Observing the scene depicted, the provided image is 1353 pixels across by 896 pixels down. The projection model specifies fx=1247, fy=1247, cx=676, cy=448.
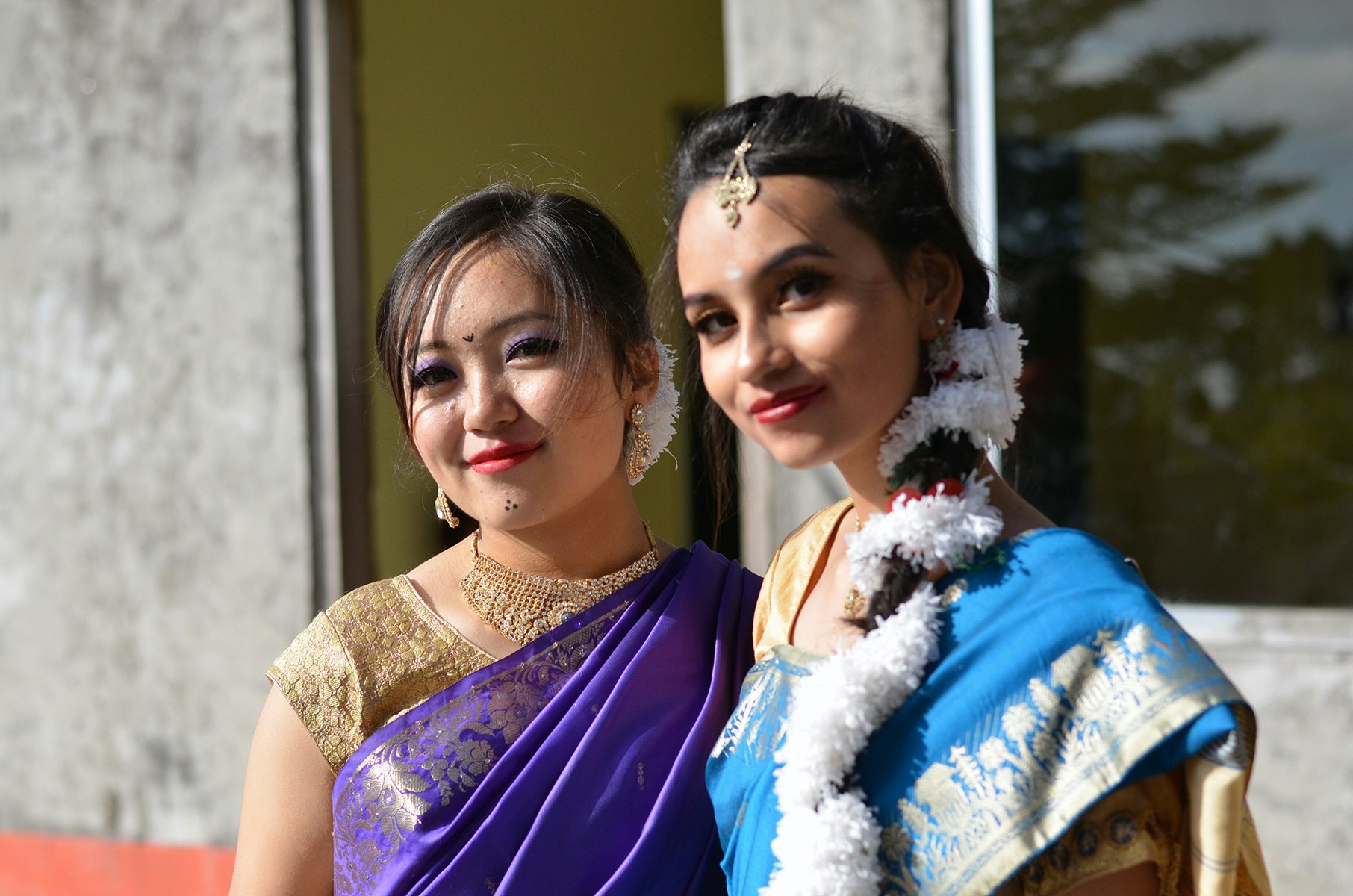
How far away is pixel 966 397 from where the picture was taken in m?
1.46

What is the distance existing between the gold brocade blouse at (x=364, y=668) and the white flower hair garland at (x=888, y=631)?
0.56 m

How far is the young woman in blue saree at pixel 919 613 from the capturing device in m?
1.32

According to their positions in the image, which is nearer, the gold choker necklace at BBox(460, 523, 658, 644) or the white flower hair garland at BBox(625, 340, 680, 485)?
the gold choker necklace at BBox(460, 523, 658, 644)

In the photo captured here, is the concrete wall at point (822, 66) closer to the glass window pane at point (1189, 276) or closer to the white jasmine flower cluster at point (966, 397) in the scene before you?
the glass window pane at point (1189, 276)

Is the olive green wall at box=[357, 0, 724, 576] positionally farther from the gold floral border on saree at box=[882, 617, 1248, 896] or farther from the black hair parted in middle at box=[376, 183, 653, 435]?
the gold floral border on saree at box=[882, 617, 1248, 896]

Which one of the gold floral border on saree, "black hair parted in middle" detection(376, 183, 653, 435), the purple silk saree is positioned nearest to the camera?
the gold floral border on saree

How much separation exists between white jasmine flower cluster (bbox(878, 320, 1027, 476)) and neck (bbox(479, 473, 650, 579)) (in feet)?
1.78

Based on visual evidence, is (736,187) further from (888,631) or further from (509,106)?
(509,106)

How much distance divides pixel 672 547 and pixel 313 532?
7.95ft

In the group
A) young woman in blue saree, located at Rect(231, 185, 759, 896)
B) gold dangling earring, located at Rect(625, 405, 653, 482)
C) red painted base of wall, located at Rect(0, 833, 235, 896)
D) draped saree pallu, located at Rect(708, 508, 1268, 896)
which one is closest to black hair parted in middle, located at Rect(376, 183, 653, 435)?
young woman in blue saree, located at Rect(231, 185, 759, 896)

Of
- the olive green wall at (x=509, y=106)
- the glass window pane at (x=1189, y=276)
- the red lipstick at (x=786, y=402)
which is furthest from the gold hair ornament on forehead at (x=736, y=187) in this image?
the olive green wall at (x=509, y=106)

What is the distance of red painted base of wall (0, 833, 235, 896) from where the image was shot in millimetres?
4234

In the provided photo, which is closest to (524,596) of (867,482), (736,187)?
(867,482)

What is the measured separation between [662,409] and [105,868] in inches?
135
